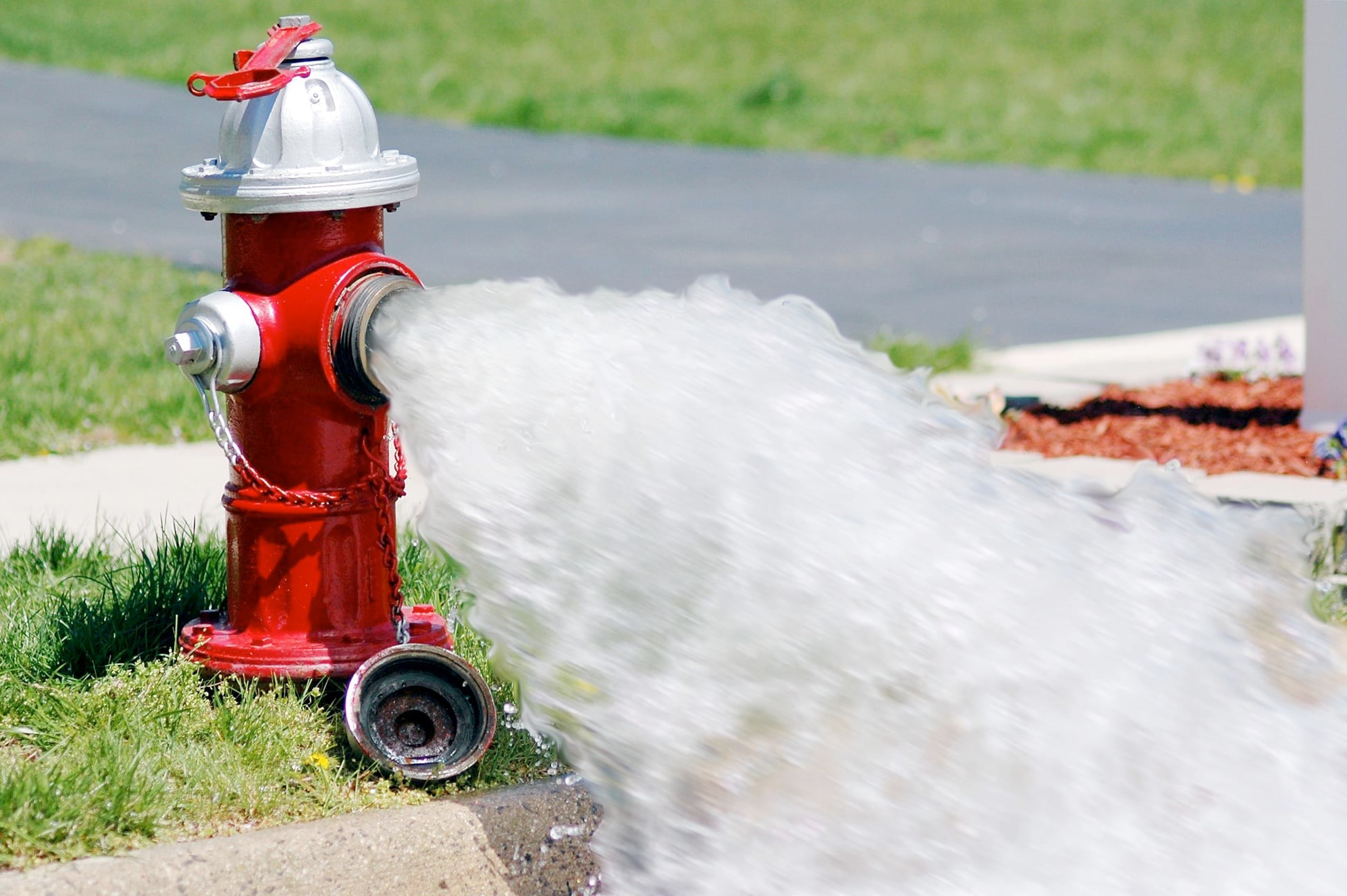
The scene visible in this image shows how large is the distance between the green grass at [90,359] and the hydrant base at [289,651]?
7.90 feet

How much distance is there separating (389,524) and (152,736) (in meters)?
0.52

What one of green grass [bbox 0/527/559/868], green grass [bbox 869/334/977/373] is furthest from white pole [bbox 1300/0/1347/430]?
green grass [bbox 0/527/559/868]

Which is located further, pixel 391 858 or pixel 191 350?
pixel 191 350

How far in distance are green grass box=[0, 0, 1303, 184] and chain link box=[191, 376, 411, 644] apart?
11295 mm

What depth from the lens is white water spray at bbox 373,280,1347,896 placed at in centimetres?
271

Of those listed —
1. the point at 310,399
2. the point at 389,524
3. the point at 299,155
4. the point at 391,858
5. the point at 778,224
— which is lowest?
the point at 391,858

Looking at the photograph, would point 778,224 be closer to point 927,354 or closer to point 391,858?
point 927,354

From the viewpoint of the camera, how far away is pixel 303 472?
10.1 ft

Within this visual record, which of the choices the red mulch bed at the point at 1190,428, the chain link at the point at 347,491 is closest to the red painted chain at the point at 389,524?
the chain link at the point at 347,491

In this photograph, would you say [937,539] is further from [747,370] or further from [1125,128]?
[1125,128]

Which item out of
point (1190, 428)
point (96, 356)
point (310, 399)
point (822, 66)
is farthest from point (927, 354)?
point (822, 66)

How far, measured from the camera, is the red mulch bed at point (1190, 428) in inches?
195

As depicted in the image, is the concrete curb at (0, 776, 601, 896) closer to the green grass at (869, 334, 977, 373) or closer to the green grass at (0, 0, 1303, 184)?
the green grass at (869, 334, 977, 373)

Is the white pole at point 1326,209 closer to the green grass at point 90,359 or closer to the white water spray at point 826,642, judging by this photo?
the white water spray at point 826,642
